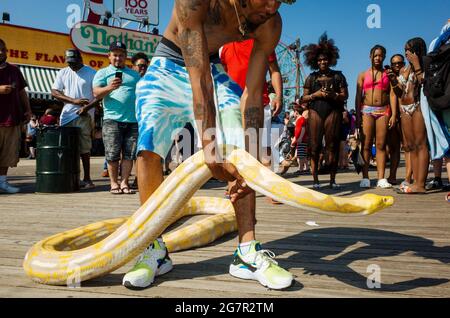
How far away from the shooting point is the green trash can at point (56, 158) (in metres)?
7.01

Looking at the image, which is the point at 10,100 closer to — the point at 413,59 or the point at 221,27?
the point at 221,27

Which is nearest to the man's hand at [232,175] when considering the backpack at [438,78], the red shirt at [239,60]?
the red shirt at [239,60]

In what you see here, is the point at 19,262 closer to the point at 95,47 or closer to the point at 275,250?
the point at 275,250

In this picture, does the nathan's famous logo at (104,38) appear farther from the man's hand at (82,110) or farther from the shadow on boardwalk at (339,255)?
the shadow on boardwalk at (339,255)

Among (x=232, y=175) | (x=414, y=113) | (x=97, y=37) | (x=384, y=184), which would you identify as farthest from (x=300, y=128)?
(x=97, y=37)

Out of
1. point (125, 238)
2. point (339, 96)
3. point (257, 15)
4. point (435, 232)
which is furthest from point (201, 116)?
point (339, 96)

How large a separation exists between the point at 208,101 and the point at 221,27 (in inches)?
23.2

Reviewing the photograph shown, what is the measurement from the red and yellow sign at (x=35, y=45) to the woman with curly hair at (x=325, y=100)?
62.9ft

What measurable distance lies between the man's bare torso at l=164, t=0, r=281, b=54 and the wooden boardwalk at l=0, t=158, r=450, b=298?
148 centimetres

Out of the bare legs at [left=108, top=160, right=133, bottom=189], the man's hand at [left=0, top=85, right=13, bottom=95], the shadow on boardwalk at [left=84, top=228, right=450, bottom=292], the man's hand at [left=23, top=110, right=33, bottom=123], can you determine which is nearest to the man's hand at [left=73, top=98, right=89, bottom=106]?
the man's hand at [left=23, top=110, right=33, bottom=123]

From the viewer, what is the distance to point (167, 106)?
283cm

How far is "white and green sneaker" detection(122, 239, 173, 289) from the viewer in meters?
2.47
